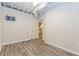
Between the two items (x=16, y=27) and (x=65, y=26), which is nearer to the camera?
(x=65, y=26)

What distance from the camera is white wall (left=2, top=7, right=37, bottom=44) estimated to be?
5.54 meters

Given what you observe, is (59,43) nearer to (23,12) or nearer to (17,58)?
(23,12)

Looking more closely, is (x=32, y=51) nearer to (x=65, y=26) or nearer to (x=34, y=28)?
(x=65, y=26)

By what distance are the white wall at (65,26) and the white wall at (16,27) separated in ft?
6.60

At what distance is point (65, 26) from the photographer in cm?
433

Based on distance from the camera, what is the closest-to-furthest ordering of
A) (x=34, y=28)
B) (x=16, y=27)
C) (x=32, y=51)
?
(x=32, y=51) < (x=16, y=27) < (x=34, y=28)

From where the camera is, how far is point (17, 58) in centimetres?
96

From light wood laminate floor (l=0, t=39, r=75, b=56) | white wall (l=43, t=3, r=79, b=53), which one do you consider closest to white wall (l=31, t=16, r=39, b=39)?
white wall (l=43, t=3, r=79, b=53)

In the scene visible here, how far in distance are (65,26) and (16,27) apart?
10.5 ft

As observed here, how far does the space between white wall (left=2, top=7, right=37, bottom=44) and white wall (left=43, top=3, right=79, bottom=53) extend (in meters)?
2.01

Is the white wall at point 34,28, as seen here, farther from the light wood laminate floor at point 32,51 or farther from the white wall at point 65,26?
the light wood laminate floor at point 32,51

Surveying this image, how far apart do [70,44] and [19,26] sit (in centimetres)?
365

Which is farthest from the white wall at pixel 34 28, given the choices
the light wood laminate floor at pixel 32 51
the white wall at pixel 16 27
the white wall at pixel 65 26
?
the light wood laminate floor at pixel 32 51

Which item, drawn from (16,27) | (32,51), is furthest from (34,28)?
(32,51)
